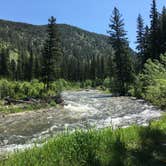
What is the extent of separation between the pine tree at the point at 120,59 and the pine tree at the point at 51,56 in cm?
1051

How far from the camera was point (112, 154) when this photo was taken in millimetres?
10266

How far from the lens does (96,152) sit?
33.7ft

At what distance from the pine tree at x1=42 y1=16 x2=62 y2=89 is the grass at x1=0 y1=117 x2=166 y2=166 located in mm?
47431

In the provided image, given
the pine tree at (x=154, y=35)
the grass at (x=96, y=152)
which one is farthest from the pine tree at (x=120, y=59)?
the grass at (x=96, y=152)

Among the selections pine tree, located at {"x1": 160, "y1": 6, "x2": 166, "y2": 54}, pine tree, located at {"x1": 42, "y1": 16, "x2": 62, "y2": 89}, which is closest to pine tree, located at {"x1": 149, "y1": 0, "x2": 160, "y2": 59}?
→ pine tree, located at {"x1": 160, "y1": 6, "x2": 166, "y2": 54}

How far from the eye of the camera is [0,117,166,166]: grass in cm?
954

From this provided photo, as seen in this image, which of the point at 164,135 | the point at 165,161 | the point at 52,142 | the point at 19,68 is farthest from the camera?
the point at 19,68

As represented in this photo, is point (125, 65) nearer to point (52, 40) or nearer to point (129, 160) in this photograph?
point (52, 40)

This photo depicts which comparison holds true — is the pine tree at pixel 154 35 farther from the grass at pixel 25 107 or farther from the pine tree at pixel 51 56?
the grass at pixel 25 107

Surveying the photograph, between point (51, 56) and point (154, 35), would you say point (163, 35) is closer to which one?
point (154, 35)

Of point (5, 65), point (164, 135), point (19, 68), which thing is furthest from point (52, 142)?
point (19, 68)

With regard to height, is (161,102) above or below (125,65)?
below

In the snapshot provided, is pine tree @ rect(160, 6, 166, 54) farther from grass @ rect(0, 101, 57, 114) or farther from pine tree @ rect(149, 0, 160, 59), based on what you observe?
grass @ rect(0, 101, 57, 114)

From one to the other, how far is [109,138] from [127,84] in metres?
51.4
